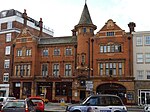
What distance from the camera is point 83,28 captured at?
5016 centimetres

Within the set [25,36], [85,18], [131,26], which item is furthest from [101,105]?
[25,36]

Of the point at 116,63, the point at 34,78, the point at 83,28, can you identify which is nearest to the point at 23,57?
the point at 34,78

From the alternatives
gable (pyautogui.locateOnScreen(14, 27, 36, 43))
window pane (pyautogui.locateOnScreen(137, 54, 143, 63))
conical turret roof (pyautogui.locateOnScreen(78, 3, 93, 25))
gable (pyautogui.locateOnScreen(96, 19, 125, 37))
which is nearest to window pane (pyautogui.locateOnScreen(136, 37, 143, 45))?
Answer: window pane (pyautogui.locateOnScreen(137, 54, 143, 63))

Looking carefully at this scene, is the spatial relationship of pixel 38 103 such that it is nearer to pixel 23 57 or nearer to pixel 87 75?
pixel 87 75

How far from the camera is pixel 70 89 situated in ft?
164

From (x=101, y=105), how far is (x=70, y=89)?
106 ft

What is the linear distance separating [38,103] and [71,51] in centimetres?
2655

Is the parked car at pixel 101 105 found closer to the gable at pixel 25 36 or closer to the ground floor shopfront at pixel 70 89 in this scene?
the ground floor shopfront at pixel 70 89

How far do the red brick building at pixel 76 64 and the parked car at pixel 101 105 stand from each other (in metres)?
27.9

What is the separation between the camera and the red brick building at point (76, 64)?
153 ft

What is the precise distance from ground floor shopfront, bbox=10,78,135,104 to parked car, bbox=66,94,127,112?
2454cm

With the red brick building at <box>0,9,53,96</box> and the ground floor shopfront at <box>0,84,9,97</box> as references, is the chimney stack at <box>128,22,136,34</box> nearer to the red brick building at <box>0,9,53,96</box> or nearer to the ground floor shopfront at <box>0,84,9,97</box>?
the red brick building at <box>0,9,53,96</box>

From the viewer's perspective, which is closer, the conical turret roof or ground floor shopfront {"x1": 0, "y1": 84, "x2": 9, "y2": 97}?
the conical turret roof

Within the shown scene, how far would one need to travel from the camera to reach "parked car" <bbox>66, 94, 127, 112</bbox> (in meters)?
17.6
